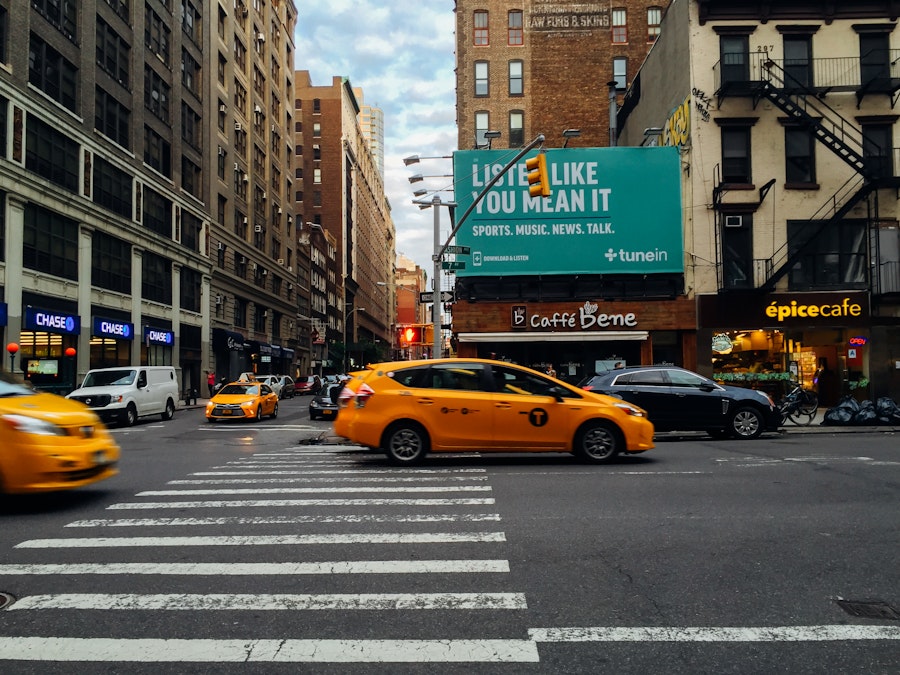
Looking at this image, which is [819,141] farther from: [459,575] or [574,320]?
[459,575]

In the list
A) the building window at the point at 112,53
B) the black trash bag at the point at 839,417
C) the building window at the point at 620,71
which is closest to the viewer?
the black trash bag at the point at 839,417

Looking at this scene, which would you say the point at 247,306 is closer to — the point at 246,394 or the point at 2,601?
the point at 246,394

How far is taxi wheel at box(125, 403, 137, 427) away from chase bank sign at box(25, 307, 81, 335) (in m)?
8.31

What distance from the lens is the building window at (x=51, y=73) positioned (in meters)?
29.2

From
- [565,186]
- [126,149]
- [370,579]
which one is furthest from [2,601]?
[126,149]

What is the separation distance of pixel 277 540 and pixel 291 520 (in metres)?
0.83

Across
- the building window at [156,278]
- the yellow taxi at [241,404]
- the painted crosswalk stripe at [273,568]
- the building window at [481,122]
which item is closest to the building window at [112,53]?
the building window at [156,278]

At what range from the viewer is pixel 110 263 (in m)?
35.5

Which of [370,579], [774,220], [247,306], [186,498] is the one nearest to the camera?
[370,579]

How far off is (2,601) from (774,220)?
92.3ft

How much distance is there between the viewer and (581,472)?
10.5 m

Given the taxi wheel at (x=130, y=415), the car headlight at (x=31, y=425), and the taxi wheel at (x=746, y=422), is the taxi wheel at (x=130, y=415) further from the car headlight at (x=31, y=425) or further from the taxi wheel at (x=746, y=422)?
the taxi wheel at (x=746, y=422)

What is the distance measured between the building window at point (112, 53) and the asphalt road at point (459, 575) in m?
32.5

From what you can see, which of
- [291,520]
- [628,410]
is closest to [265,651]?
[291,520]
